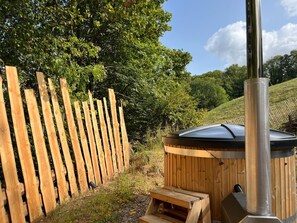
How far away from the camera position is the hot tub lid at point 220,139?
8.23 ft

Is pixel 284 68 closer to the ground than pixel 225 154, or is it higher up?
higher up

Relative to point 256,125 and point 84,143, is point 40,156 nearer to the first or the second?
point 84,143

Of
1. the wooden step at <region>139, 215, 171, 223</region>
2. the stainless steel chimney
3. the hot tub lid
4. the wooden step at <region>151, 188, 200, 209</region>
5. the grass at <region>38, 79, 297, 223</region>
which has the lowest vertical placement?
the grass at <region>38, 79, 297, 223</region>

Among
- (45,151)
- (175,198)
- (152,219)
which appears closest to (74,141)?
(45,151)

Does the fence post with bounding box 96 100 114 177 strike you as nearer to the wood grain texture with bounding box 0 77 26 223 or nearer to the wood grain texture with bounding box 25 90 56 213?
the wood grain texture with bounding box 25 90 56 213

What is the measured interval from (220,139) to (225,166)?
0.90 feet

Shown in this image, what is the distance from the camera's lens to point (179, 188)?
2.87m

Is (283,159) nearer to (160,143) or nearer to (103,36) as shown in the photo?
(160,143)

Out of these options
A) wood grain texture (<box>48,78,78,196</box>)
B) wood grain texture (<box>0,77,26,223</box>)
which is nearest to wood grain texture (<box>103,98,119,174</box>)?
wood grain texture (<box>48,78,78,196</box>)

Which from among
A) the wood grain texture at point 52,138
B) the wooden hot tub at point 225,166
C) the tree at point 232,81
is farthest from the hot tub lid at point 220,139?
the tree at point 232,81

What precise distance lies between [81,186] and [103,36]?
4.38 meters

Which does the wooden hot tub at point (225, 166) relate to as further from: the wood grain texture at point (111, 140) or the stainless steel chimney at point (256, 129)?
the wood grain texture at point (111, 140)

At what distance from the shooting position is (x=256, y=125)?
3.80 ft

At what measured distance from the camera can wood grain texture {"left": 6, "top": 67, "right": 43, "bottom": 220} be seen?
302 cm
